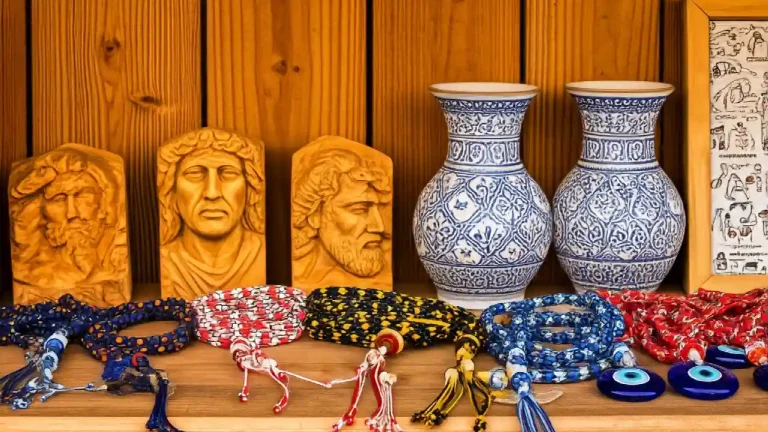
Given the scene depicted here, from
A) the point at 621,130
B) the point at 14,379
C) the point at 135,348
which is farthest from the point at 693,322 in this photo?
the point at 14,379

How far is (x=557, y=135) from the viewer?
58.1 inches

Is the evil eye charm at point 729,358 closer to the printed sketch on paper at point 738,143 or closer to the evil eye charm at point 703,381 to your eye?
the evil eye charm at point 703,381

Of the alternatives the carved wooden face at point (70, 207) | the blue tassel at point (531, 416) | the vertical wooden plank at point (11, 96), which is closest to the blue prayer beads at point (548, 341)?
the blue tassel at point (531, 416)

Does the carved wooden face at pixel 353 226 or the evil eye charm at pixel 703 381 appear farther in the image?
the carved wooden face at pixel 353 226

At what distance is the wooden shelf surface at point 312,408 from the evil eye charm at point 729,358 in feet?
0.04

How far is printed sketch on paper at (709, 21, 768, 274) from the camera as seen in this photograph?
1403 mm

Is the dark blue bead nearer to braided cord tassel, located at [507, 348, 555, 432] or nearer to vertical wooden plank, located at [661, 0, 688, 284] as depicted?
braided cord tassel, located at [507, 348, 555, 432]

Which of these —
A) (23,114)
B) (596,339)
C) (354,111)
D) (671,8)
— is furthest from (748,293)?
(23,114)

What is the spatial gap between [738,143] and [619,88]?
0.17 m

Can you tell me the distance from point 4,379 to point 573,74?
75 centimetres

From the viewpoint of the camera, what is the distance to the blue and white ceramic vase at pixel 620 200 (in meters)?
1.35

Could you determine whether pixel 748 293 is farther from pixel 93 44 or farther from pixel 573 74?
pixel 93 44

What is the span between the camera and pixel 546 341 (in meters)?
1.25

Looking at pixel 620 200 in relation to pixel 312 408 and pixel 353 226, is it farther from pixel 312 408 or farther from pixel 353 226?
pixel 312 408
